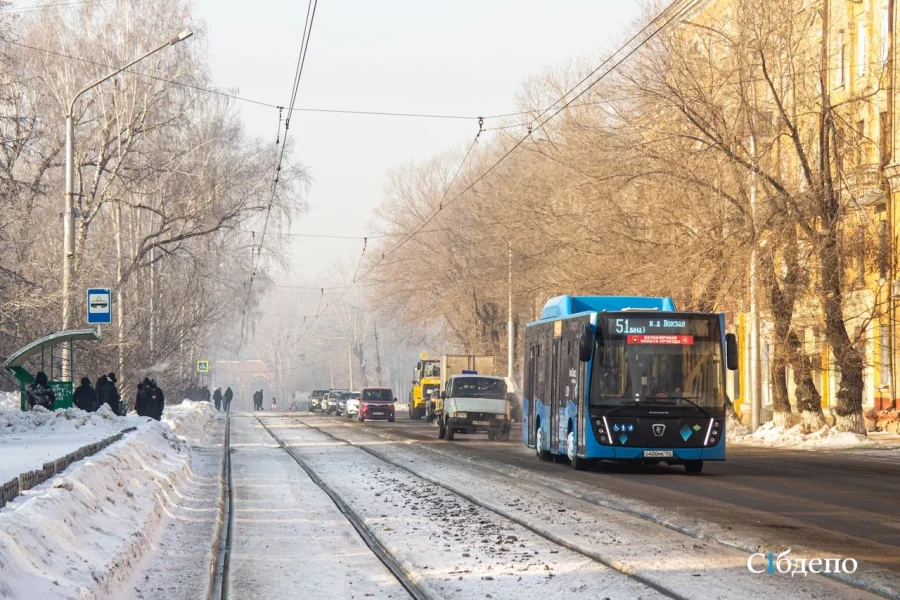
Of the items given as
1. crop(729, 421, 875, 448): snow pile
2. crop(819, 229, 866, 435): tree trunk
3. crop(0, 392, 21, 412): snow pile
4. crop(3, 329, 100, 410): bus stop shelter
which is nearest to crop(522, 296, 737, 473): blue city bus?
crop(3, 329, 100, 410): bus stop shelter

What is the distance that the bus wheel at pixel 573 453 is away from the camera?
859 inches

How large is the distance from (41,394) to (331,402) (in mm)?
49258

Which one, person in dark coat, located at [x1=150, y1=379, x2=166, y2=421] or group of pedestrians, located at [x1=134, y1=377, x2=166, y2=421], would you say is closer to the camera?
group of pedestrians, located at [x1=134, y1=377, x2=166, y2=421]

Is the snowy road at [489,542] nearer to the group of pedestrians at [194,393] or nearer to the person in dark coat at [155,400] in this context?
the person in dark coat at [155,400]

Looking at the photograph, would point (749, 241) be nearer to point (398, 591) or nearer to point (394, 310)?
point (398, 591)

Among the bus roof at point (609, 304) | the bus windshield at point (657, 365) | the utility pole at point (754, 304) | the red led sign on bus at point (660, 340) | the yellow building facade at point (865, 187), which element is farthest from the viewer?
the yellow building facade at point (865, 187)

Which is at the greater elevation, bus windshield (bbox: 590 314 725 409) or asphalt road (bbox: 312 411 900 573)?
bus windshield (bbox: 590 314 725 409)

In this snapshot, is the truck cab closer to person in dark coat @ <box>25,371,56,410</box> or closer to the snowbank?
the snowbank

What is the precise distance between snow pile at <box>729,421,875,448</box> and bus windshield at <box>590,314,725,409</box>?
11370 mm

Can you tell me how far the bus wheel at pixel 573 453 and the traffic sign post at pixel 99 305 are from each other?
9914 millimetres

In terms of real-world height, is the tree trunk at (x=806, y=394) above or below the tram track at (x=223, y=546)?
above

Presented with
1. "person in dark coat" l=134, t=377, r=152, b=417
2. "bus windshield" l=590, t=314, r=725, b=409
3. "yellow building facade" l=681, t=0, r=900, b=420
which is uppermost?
"yellow building facade" l=681, t=0, r=900, b=420

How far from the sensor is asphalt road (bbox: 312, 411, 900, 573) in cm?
1147


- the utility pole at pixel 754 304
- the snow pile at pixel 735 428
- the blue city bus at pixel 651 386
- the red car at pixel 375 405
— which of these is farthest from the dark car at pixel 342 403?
the blue city bus at pixel 651 386
